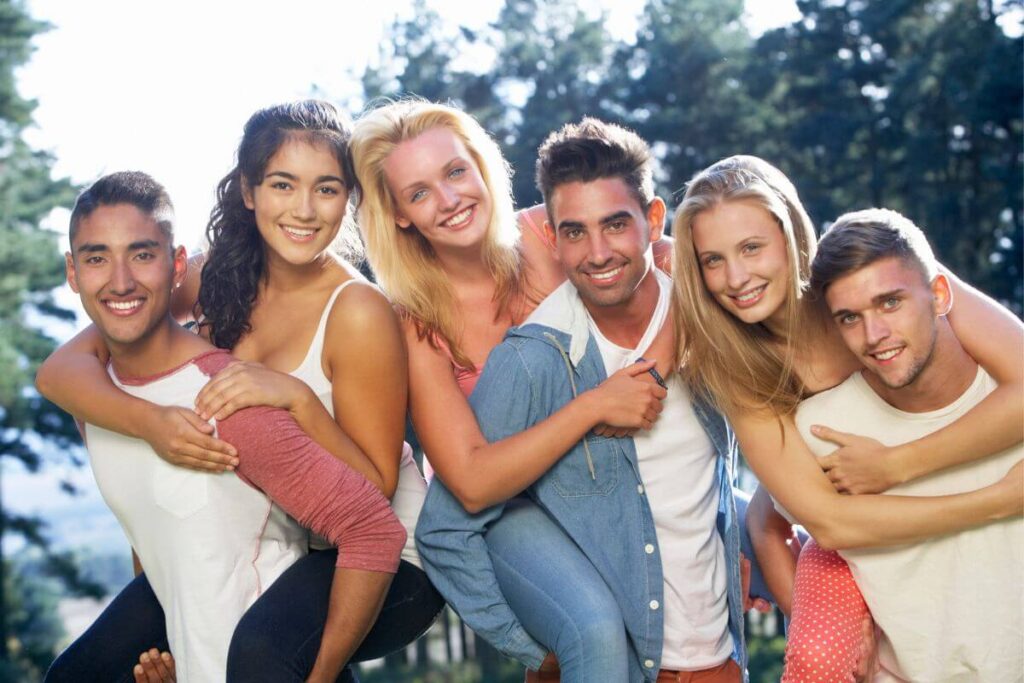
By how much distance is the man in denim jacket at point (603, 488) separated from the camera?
3.55 m

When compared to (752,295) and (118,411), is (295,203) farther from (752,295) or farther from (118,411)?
(752,295)

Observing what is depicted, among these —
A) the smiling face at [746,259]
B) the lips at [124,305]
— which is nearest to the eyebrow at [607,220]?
the smiling face at [746,259]

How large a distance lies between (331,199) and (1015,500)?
222 centimetres

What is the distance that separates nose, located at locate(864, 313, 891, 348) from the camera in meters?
3.29

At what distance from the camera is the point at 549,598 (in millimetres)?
3383

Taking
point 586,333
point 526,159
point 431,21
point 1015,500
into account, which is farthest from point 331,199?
point 431,21

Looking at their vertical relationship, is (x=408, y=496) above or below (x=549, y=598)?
above

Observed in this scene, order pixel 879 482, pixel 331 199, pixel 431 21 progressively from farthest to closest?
pixel 431 21 → pixel 331 199 → pixel 879 482

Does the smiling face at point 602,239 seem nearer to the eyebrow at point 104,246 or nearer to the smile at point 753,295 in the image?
the smile at point 753,295

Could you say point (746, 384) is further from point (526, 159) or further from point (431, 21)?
point (431, 21)

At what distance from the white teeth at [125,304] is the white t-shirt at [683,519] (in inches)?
54.9

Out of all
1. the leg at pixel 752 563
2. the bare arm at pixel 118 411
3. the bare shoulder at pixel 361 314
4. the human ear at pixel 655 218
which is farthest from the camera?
the leg at pixel 752 563

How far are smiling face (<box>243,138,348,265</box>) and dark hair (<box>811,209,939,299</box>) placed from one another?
1.51 meters

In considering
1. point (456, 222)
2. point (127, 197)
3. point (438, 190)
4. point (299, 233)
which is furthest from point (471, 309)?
point (127, 197)
